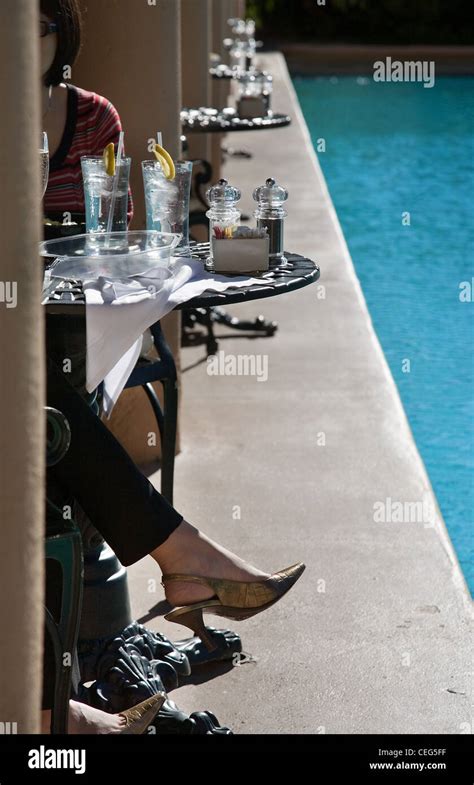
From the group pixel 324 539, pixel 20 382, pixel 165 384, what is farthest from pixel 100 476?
pixel 324 539

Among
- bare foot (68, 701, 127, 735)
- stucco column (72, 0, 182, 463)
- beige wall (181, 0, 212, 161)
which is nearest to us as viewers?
bare foot (68, 701, 127, 735)

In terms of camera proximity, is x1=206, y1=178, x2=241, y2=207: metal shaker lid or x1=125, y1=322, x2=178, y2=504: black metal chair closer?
x1=206, y1=178, x2=241, y2=207: metal shaker lid

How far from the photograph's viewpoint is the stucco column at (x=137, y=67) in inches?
157

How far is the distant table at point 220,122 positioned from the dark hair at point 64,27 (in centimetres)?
277

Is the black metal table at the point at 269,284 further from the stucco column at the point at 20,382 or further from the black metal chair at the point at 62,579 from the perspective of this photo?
the stucco column at the point at 20,382

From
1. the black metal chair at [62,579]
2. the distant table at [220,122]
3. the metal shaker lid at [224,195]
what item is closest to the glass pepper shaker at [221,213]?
the metal shaker lid at [224,195]

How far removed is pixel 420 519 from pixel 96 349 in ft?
5.50

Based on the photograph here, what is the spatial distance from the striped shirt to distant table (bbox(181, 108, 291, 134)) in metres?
2.60

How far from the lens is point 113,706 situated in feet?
8.86

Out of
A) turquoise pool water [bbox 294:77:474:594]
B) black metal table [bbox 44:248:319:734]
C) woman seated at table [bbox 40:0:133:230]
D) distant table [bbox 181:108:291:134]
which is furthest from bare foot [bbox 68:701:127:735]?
distant table [bbox 181:108:291:134]

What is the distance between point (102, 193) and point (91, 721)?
1.14 m

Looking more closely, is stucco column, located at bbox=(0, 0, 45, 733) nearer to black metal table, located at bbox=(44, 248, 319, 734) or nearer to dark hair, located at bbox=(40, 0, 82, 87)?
black metal table, located at bbox=(44, 248, 319, 734)

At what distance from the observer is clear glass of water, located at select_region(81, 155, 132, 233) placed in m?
2.84

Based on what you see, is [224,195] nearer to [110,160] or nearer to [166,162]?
[166,162]
